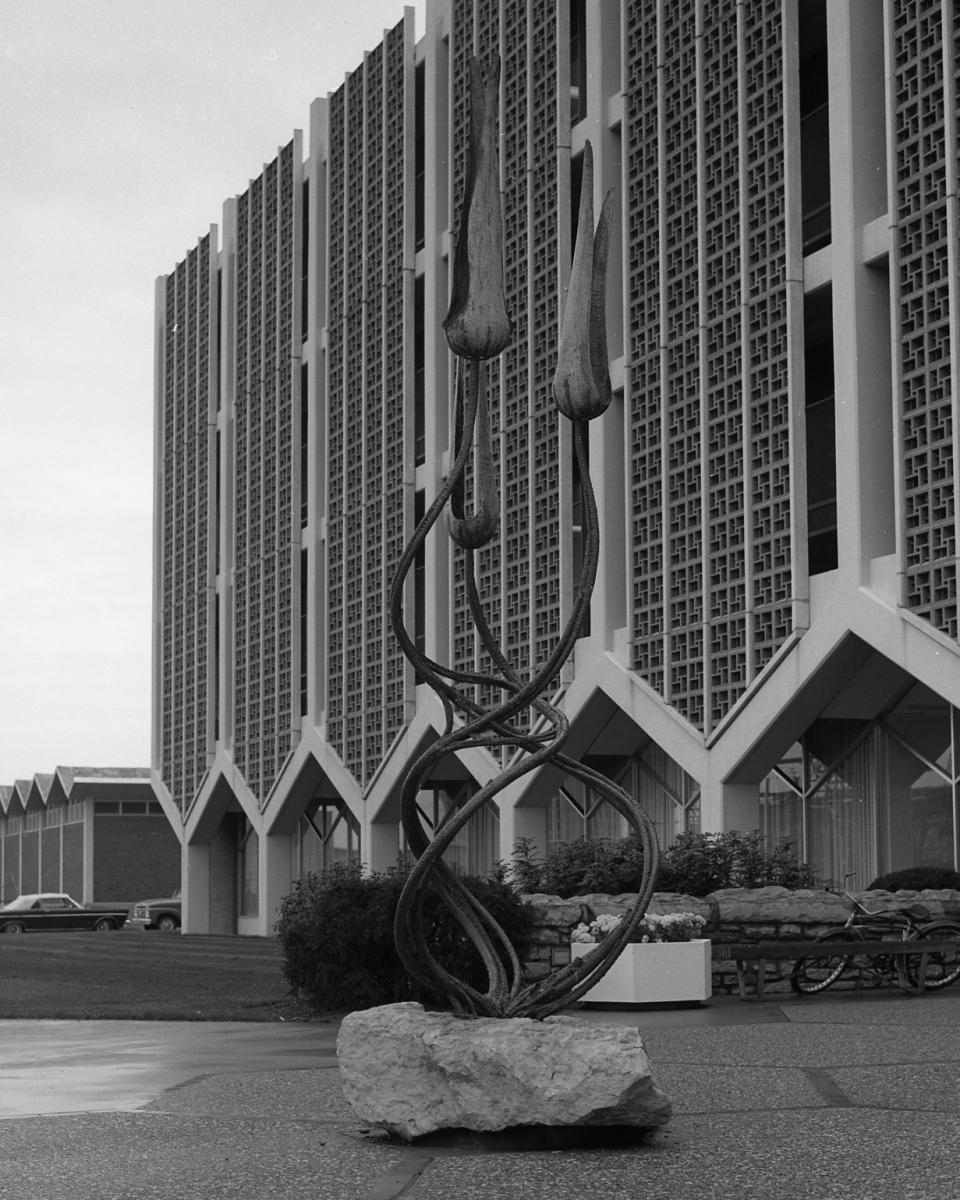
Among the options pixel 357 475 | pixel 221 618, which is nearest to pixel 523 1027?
pixel 357 475

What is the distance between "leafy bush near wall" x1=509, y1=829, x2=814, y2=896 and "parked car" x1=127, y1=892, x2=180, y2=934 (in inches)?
1475

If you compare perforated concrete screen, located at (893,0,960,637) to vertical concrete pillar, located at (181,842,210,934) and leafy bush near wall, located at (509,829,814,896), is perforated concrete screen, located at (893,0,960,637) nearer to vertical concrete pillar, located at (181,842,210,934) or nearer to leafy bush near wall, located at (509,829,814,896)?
leafy bush near wall, located at (509,829,814,896)

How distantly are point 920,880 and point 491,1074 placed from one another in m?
14.9

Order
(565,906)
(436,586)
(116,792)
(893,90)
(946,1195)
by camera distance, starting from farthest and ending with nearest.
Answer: (116,792), (436,586), (893,90), (565,906), (946,1195)

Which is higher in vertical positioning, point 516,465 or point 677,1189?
point 516,465

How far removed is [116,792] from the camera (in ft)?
238

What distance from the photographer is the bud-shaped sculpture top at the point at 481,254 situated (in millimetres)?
9094

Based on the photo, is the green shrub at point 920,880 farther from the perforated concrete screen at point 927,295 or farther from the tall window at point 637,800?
the tall window at point 637,800

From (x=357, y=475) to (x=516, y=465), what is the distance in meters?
7.46

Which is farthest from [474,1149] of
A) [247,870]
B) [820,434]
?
[247,870]

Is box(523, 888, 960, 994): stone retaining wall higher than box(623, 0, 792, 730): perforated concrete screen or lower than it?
lower

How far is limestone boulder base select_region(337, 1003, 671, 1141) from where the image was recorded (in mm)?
7941

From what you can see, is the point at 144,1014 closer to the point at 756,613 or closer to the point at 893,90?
the point at 756,613

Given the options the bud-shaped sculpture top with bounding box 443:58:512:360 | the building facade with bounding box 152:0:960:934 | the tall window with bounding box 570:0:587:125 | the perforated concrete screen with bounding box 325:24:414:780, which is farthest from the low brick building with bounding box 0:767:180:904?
the bud-shaped sculpture top with bounding box 443:58:512:360
